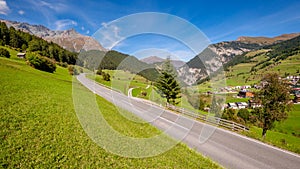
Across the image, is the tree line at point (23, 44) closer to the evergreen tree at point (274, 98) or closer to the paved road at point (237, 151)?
the evergreen tree at point (274, 98)

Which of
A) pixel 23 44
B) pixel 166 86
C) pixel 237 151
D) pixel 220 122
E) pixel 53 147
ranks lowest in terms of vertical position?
pixel 220 122

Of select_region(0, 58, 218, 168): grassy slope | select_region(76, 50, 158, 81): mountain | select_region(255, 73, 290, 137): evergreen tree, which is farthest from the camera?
select_region(255, 73, 290, 137): evergreen tree

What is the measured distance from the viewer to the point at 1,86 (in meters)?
12.7

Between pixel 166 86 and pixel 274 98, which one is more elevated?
pixel 274 98

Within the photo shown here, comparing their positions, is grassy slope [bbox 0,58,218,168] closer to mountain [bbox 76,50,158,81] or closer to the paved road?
the paved road

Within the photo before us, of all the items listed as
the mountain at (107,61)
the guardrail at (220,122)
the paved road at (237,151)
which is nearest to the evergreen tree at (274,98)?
the guardrail at (220,122)

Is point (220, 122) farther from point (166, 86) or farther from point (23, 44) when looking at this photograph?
point (23, 44)

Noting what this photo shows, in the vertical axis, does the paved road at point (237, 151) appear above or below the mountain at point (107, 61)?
below

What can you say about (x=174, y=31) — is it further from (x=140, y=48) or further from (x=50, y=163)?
(x=50, y=163)

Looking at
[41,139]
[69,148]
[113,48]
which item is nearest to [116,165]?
[69,148]

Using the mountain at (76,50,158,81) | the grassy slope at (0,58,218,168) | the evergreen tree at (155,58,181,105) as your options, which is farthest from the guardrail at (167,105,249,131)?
the mountain at (76,50,158,81)

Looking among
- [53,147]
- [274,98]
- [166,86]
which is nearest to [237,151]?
[53,147]

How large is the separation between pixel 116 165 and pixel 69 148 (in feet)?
6.57

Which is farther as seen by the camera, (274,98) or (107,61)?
(274,98)
